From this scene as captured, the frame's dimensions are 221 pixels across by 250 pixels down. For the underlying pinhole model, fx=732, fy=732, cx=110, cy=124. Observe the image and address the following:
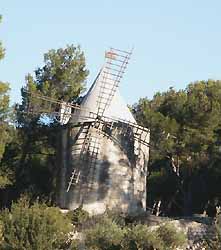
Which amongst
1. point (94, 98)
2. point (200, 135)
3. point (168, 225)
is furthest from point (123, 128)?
point (168, 225)

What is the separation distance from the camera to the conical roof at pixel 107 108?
25.7 meters

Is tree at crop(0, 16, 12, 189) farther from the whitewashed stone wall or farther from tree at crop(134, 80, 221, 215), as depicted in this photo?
tree at crop(134, 80, 221, 215)

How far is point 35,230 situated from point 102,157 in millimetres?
6344

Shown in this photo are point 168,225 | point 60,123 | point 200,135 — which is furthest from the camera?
point 200,135

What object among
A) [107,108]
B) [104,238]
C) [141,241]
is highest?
[107,108]

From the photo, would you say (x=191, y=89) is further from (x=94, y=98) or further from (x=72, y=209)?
(x=72, y=209)

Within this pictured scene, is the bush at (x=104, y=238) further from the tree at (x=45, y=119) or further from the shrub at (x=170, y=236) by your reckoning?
the tree at (x=45, y=119)

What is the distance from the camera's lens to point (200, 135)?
2927cm

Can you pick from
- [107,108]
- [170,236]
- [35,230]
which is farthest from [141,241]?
[107,108]

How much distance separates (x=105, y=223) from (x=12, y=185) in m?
10.5

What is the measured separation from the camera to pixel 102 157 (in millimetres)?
25016

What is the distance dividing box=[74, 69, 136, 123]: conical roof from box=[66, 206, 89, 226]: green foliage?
3.43m

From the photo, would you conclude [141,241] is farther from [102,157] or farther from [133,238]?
[102,157]

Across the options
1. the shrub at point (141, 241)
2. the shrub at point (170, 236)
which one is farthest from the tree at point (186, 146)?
the shrub at point (141, 241)
